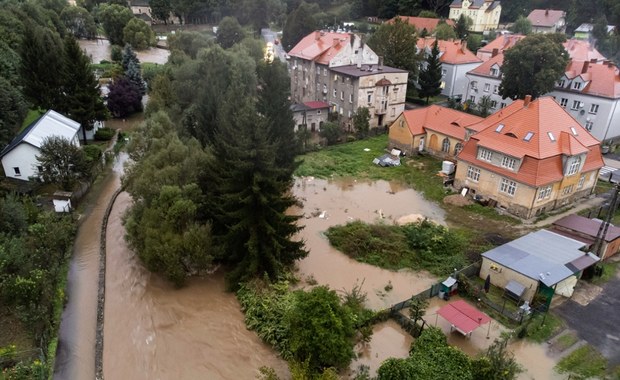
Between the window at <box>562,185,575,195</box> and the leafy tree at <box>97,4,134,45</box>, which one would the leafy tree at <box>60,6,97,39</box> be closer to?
the leafy tree at <box>97,4,134,45</box>

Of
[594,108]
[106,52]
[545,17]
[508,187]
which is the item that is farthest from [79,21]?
[545,17]

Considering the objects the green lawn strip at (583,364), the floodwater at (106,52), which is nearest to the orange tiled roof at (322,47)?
the floodwater at (106,52)

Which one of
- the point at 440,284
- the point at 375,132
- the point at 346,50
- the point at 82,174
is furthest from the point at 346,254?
the point at 346,50

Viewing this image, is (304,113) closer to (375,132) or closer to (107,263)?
(375,132)

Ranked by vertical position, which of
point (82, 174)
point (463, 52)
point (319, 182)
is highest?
point (463, 52)

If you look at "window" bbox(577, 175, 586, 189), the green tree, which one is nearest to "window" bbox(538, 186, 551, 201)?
"window" bbox(577, 175, 586, 189)

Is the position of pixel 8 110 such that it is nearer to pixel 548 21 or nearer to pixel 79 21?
pixel 79 21

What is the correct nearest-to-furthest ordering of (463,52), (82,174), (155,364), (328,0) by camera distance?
(155,364) → (82,174) → (463,52) → (328,0)
